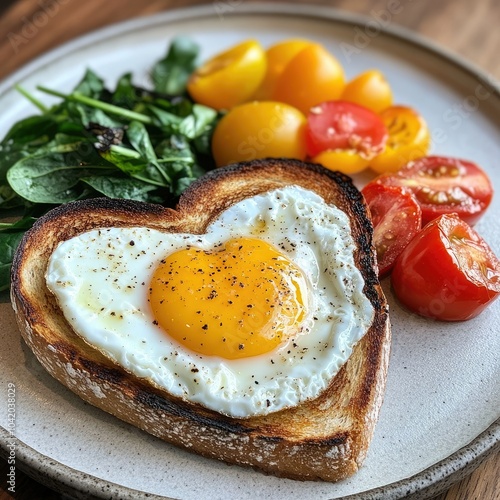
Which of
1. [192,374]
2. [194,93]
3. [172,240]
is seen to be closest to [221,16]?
[194,93]

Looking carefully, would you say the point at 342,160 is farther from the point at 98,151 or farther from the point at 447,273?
the point at 98,151

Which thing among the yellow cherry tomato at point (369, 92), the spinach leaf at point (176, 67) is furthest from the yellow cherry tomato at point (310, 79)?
the spinach leaf at point (176, 67)

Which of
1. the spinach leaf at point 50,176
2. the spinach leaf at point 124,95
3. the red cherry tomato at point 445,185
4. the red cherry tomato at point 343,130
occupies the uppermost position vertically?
the red cherry tomato at point 445,185

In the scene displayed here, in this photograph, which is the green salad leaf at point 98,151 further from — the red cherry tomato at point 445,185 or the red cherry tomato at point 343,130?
the red cherry tomato at point 445,185

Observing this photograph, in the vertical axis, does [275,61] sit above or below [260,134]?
above

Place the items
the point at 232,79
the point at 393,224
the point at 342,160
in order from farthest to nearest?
the point at 232,79 < the point at 342,160 < the point at 393,224

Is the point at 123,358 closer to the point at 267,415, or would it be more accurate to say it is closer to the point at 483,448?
the point at 267,415

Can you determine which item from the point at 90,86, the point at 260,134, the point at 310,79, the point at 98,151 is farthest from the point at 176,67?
the point at 98,151
